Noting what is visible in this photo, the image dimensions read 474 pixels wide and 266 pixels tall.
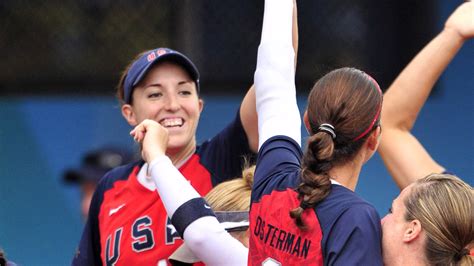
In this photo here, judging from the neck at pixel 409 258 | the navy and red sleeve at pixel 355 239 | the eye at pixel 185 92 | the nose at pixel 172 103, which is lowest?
the neck at pixel 409 258

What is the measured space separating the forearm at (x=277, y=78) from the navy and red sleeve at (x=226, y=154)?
19.4 inches

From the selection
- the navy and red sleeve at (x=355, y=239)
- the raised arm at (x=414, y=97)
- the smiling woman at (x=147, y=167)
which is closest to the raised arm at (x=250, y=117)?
the smiling woman at (x=147, y=167)

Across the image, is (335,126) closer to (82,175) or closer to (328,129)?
(328,129)

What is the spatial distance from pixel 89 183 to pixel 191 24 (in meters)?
0.87

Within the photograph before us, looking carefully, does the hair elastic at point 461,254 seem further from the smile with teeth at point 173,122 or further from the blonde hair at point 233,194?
the smile with teeth at point 173,122

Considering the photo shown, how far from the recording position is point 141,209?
105 inches

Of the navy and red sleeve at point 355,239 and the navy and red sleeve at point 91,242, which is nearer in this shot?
the navy and red sleeve at point 355,239

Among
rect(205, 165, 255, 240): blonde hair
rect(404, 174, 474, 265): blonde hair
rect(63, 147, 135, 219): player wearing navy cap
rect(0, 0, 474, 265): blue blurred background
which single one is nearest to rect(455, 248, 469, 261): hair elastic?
rect(404, 174, 474, 265): blonde hair

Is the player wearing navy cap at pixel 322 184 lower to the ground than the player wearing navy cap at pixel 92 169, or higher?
lower

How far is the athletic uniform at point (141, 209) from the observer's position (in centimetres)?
257

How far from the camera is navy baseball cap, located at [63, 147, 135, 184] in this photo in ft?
14.7

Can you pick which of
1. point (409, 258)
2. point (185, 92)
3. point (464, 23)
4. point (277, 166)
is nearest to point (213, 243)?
point (277, 166)

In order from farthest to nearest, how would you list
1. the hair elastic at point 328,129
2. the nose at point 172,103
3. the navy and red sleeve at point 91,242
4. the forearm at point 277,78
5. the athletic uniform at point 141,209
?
1. the navy and red sleeve at point 91,242
2. the nose at point 172,103
3. the athletic uniform at point 141,209
4. the forearm at point 277,78
5. the hair elastic at point 328,129

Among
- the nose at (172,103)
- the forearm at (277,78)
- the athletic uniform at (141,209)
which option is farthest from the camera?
the nose at (172,103)
